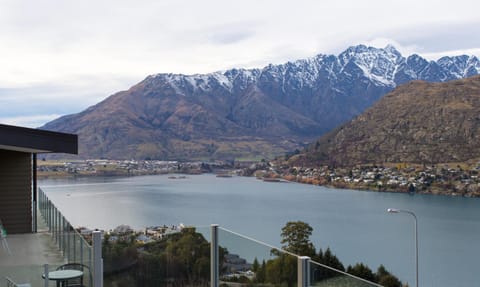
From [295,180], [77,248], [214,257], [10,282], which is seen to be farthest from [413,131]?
[214,257]

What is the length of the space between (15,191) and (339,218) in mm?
43180

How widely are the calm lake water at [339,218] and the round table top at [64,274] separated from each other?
90.1 feet

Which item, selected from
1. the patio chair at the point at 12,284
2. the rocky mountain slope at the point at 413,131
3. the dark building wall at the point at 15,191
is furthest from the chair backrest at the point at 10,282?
the rocky mountain slope at the point at 413,131

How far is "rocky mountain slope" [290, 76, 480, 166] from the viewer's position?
92750 mm

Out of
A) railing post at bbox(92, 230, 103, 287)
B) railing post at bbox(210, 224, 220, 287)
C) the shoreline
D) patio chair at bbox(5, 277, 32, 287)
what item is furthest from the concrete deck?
the shoreline

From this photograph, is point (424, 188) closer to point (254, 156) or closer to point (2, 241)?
point (254, 156)

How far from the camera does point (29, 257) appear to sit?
737cm

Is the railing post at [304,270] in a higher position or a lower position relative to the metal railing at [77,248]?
higher

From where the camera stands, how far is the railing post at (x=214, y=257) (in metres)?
3.86

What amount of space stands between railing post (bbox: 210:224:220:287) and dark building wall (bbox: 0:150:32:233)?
6.86 metres

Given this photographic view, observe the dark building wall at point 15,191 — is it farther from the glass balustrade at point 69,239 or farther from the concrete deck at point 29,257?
the glass balustrade at point 69,239

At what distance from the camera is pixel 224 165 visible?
12644cm

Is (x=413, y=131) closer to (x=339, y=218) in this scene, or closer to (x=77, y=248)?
(x=339, y=218)

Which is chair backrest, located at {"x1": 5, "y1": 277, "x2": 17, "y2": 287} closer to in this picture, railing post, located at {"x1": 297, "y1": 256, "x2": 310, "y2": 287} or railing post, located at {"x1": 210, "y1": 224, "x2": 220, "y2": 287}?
railing post, located at {"x1": 210, "y1": 224, "x2": 220, "y2": 287}
